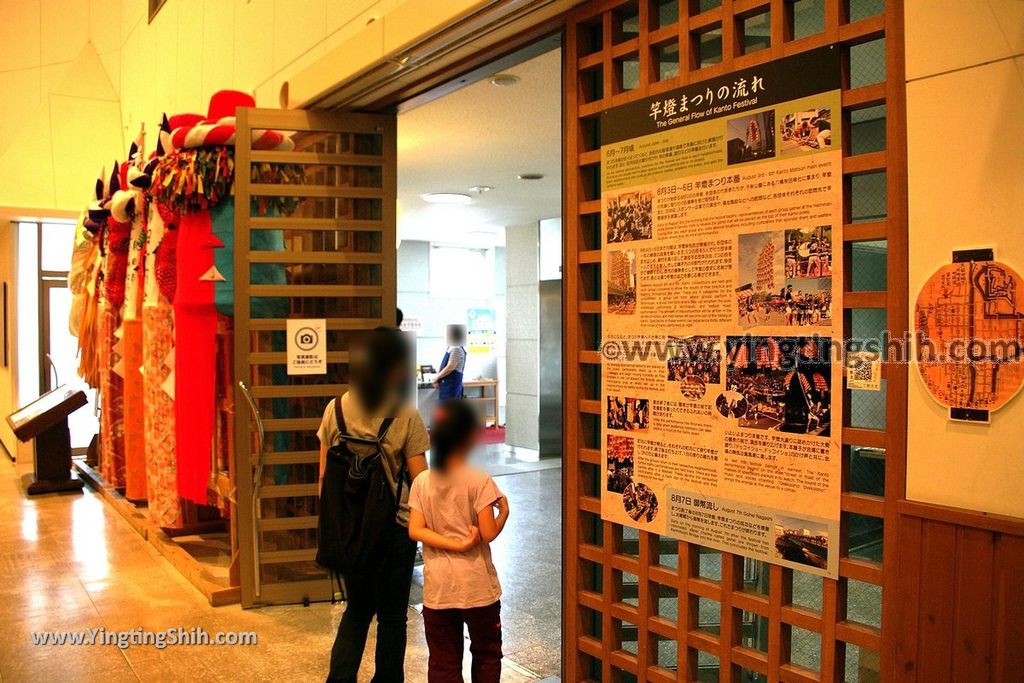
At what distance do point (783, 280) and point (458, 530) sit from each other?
3.73 feet

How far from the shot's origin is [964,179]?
5.34 ft

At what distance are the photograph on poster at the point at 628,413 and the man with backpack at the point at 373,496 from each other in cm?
65

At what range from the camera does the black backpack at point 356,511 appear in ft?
8.25

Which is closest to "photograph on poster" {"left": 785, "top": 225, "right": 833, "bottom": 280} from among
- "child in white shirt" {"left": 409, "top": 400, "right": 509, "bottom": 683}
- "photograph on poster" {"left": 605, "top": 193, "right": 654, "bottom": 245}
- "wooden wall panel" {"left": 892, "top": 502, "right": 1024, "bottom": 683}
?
"photograph on poster" {"left": 605, "top": 193, "right": 654, "bottom": 245}

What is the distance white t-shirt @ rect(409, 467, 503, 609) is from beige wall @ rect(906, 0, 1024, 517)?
1.14 m

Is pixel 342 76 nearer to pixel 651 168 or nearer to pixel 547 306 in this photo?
pixel 651 168

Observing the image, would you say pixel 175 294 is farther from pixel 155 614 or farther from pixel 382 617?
pixel 382 617

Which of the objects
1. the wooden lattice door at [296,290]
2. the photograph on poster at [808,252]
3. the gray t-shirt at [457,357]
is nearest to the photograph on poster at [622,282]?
the photograph on poster at [808,252]

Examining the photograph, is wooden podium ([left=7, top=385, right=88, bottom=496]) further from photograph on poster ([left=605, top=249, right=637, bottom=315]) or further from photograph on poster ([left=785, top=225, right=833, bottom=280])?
photograph on poster ([left=785, top=225, right=833, bottom=280])

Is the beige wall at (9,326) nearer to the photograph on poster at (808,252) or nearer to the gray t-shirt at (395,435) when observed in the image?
the gray t-shirt at (395,435)

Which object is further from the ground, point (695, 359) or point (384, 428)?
point (695, 359)

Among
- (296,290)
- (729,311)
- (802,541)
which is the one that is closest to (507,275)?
(296,290)

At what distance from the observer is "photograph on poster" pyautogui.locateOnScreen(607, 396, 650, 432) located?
2.38 m

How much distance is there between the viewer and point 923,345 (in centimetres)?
171
